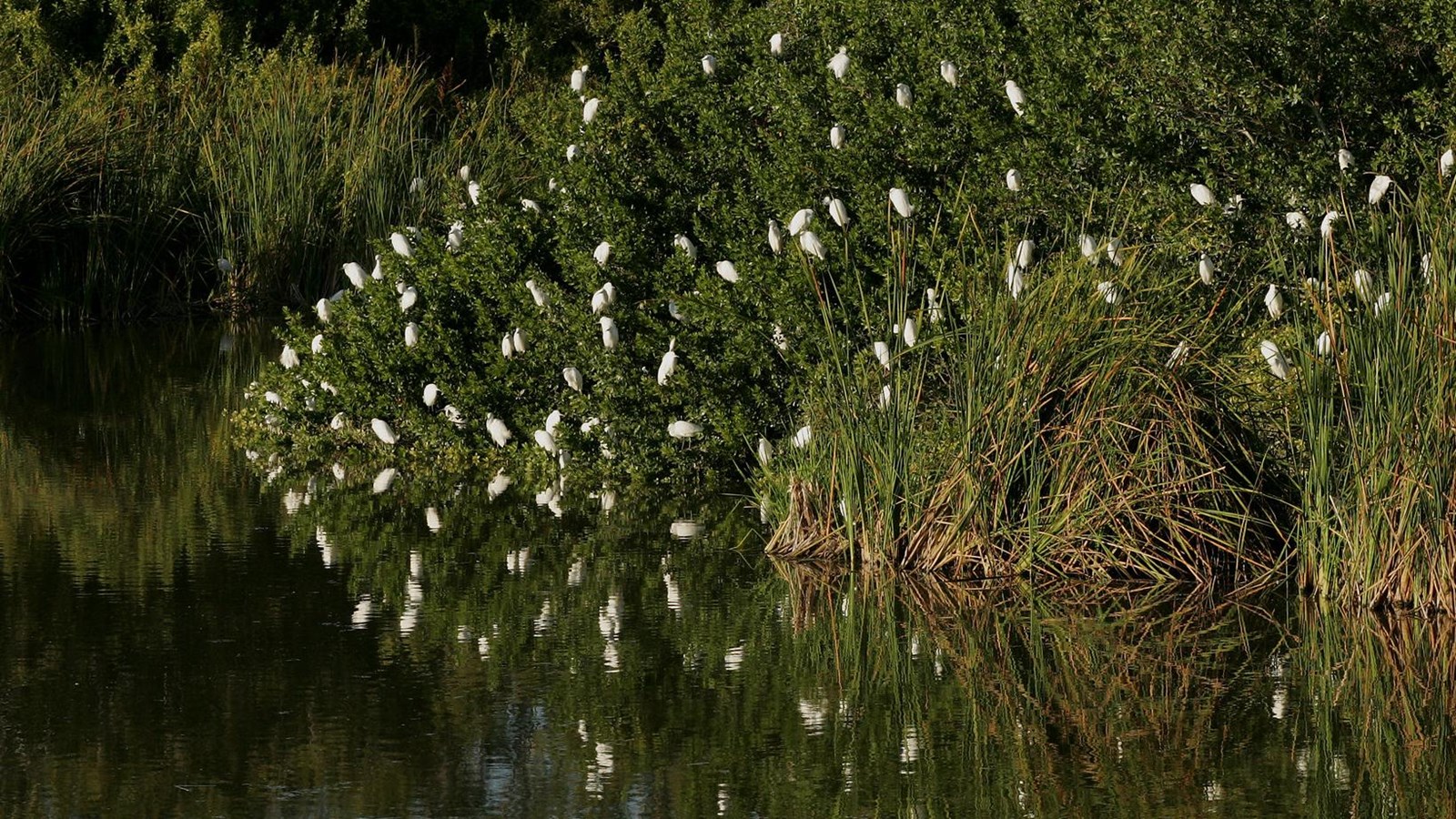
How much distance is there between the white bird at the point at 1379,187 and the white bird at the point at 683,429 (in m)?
2.88

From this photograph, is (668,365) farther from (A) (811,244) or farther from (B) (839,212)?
(B) (839,212)

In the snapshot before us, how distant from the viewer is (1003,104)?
10062mm

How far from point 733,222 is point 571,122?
1.20 meters

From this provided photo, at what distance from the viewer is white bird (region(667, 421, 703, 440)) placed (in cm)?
980

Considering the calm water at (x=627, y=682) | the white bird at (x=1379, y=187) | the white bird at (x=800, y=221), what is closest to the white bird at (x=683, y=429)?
the calm water at (x=627, y=682)

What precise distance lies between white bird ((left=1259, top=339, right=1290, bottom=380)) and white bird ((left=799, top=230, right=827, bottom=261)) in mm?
2001

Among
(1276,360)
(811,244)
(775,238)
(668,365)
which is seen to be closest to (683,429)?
(668,365)

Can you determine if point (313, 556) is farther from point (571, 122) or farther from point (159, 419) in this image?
point (159, 419)

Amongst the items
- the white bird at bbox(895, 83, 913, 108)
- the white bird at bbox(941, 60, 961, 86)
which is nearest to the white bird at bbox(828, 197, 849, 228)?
the white bird at bbox(895, 83, 913, 108)

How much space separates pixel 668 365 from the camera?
32.0 feet

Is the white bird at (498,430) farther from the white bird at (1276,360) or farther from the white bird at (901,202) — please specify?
the white bird at (1276,360)

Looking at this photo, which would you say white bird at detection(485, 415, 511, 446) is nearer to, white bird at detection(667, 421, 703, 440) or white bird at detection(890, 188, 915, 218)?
white bird at detection(667, 421, 703, 440)

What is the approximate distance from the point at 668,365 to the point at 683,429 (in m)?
0.28

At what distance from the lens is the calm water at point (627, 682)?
18.0ft
